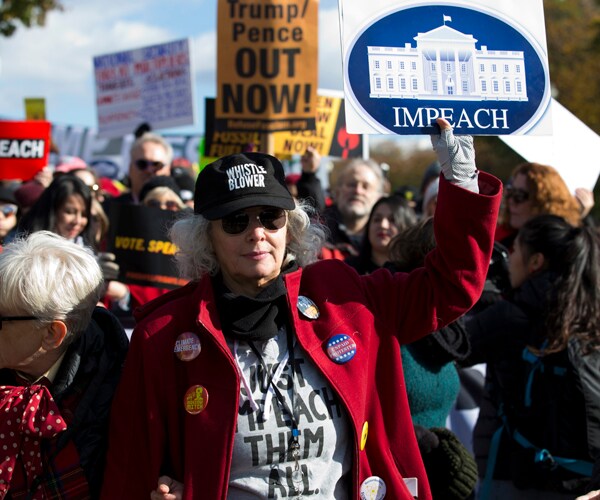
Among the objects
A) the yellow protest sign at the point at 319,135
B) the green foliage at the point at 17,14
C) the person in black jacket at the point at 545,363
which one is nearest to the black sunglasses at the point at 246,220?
the person in black jacket at the point at 545,363

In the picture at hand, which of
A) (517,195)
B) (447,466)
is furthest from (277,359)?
(517,195)

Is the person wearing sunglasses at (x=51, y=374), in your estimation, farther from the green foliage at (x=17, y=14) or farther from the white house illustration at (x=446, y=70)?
the green foliage at (x=17, y=14)

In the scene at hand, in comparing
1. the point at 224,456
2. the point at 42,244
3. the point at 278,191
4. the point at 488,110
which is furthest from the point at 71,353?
the point at 488,110

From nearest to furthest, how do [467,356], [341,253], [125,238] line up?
[467,356] < [125,238] < [341,253]

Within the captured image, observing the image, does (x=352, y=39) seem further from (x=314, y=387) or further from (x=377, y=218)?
(x=377, y=218)

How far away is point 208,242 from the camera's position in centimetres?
294

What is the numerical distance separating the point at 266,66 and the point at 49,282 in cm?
418

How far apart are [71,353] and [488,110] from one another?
5.12ft

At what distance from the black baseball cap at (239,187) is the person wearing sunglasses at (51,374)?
43 cm

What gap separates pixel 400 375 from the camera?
280 cm

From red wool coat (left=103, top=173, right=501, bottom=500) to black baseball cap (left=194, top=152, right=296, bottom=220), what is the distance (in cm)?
26

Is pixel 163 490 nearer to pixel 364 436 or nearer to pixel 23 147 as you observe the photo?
pixel 364 436

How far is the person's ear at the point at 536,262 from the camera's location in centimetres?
413

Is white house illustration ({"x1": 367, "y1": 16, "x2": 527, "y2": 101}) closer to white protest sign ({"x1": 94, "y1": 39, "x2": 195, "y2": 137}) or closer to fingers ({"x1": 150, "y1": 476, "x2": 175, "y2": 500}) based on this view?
fingers ({"x1": 150, "y1": 476, "x2": 175, "y2": 500})
